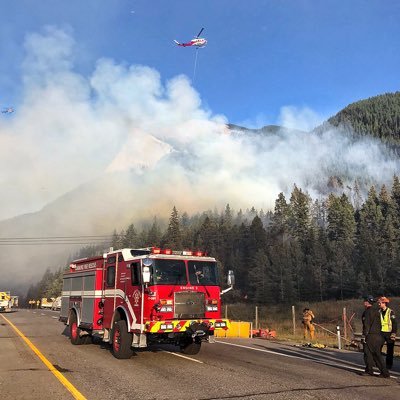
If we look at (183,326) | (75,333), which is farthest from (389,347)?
(75,333)

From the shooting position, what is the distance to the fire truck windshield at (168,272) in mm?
10934

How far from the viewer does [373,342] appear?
9266 millimetres

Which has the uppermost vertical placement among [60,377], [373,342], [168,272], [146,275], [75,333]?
[168,272]

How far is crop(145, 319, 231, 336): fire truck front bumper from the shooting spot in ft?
34.3

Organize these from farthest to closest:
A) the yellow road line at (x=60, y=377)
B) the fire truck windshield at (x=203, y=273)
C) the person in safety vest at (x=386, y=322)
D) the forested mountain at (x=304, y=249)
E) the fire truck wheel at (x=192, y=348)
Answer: the forested mountain at (x=304, y=249) < the fire truck wheel at (x=192, y=348) < the fire truck windshield at (x=203, y=273) < the person in safety vest at (x=386, y=322) < the yellow road line at (x=60, y=377)

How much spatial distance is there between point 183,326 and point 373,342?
176 inches

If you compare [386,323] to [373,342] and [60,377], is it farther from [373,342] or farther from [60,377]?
[60,377]

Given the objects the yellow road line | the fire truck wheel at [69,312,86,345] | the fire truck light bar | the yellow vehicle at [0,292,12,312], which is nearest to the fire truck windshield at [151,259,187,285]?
the fire truck light bar

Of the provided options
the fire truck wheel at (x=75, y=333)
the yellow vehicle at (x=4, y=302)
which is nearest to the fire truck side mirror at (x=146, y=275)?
the fire truck wheel at (x=75, y=333)

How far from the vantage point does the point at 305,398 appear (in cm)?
692

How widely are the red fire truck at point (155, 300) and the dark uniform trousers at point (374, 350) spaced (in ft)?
12.1

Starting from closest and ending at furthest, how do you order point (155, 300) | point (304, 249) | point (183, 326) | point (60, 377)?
point (60, 377) → point (155, 300) → point (183, 326) → point (304, 249)

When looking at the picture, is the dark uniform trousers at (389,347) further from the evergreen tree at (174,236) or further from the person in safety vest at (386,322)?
the evergreen tree at (174,236)

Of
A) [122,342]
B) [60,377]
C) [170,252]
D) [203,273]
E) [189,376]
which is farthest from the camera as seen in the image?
[203,273]
